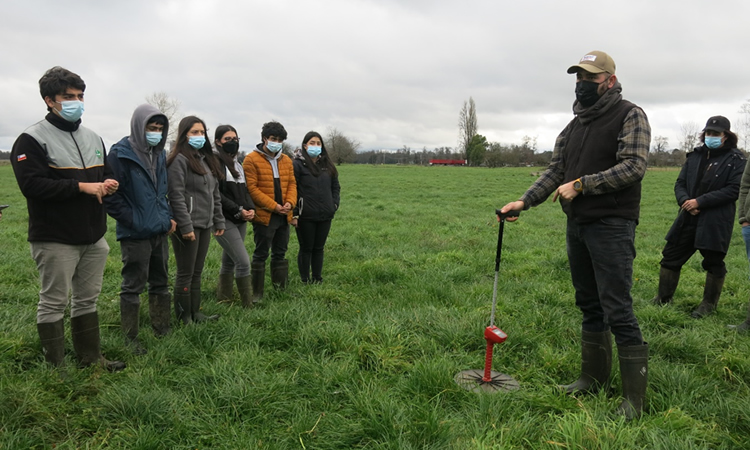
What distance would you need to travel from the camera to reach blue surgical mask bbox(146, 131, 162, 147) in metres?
4.03

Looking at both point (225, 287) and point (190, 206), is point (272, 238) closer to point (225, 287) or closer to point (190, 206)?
point (225, 287)

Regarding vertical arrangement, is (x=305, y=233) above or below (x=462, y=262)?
above

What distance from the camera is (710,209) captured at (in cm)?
522

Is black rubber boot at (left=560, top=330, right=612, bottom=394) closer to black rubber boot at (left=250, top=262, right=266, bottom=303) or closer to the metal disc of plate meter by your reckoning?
the metal disc of plate meter

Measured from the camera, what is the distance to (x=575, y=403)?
10.4 ft

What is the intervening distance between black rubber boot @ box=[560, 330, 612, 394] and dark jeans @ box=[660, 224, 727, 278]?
278 cm

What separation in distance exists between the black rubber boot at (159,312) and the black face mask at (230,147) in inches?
76.1

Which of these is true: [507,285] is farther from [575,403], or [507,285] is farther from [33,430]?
[33,430]

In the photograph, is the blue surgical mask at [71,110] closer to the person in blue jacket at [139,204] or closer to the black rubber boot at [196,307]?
the person in blue jacket at [139,204]

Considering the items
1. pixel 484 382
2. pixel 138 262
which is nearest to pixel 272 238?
pixel 138 262

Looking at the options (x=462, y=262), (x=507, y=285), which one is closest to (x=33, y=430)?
(x=507, y=285)

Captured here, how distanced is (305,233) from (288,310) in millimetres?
1603

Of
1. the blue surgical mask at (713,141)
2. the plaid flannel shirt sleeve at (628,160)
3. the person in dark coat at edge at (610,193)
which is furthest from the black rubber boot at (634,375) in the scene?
the blue surgical mask at (713,141)

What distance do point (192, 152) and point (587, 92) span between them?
3.68 metres
